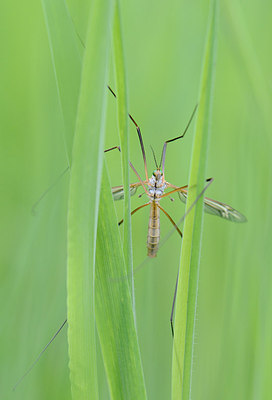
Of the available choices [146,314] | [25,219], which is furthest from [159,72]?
[146,314]

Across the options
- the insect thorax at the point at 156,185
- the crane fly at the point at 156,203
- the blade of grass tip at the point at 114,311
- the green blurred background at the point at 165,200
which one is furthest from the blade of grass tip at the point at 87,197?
the insect thorax at the point at 156,185

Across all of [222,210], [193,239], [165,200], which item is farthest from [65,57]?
[165,200]

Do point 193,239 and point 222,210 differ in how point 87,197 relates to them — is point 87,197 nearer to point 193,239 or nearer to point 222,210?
point 193,239

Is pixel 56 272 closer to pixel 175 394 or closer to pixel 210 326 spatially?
pixel 210 326

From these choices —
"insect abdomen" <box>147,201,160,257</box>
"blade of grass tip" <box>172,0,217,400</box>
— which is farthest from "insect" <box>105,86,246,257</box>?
"blade of grass tip" <box>172,0,217,400</box>

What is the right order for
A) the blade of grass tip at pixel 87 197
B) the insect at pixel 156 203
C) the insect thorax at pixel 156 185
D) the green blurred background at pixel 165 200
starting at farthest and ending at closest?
the insect thorax at pixel 156 185 → the insect at pixel 156 203 → the green blurred background at pixel 165 200 → the blade of grass tip at pixel 87 197

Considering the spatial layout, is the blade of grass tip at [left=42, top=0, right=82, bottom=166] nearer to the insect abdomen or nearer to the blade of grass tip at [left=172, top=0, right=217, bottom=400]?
the blade of grass tip at [left=172, top=0, right=217, bottom=400]

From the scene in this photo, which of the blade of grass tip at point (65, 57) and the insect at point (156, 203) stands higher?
the blade of grass tip at point (65, 57)

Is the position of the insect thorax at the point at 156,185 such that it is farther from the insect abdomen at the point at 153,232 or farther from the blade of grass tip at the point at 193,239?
the blade of grass tip at the point at 193,239
